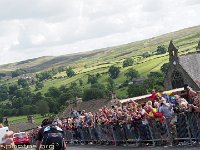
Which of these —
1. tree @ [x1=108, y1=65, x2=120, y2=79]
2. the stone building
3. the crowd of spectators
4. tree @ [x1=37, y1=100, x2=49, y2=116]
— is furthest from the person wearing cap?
tree @ [x1=108, y1=65, x2=120, y2=79]

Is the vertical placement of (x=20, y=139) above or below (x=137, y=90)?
above

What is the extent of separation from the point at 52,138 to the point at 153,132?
8.06m

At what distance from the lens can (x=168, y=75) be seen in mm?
90438

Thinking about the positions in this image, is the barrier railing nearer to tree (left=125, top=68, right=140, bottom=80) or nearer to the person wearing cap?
the person wearing cap

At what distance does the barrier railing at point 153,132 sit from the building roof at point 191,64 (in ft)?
203

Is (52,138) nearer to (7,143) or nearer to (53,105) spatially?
(7,143)

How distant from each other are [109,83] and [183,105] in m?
143

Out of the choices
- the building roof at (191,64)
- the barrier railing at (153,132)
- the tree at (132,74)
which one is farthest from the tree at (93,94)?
the barrier railing at (153,132)

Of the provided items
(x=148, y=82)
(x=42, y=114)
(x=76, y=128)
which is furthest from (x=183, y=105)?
(x=42, y=114)

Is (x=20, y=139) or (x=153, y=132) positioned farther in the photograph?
(x=20, y=139)

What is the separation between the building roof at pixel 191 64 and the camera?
288 feet

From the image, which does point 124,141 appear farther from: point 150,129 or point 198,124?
point 198,124

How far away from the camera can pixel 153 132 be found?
68.2ft

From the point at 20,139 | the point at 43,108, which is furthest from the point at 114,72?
the point at 20,139
